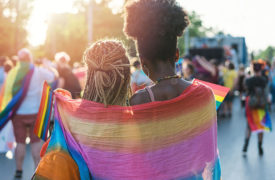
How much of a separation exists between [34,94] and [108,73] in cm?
452

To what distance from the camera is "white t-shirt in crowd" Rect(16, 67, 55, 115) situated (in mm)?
7270

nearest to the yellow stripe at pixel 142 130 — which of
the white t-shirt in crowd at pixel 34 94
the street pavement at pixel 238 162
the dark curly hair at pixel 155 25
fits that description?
the dark curly hair at pixel 155 25

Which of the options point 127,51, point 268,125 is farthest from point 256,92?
point 127,51

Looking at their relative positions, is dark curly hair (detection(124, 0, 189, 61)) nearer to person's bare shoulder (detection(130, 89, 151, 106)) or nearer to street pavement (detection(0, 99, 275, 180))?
person's bare shoulder (detection(130, 89, 151, 106))

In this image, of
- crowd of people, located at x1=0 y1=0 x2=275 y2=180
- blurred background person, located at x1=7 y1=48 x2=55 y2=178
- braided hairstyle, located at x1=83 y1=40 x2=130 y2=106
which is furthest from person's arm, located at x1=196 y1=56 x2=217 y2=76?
crowd of people, located at x1=0 y1=0 x2=275 y2=180

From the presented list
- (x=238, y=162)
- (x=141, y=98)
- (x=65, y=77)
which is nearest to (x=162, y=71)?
(x=141, y=98)

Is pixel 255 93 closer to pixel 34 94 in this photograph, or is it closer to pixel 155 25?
pixel 34 94

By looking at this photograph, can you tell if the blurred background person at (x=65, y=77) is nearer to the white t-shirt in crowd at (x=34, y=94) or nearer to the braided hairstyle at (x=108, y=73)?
the white t-shirt in crowd at (x=34, y=94)

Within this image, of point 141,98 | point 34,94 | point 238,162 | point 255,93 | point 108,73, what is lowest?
point 238,162

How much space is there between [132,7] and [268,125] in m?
7.06

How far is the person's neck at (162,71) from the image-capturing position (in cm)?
286

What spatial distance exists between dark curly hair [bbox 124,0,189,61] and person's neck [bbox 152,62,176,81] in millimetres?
36

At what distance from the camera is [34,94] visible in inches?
290

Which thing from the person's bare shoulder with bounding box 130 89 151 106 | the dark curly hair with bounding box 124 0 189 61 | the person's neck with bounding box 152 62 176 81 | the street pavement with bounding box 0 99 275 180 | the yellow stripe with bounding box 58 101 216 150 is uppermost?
the dark curly hair with bounding box 124 0 189 61
